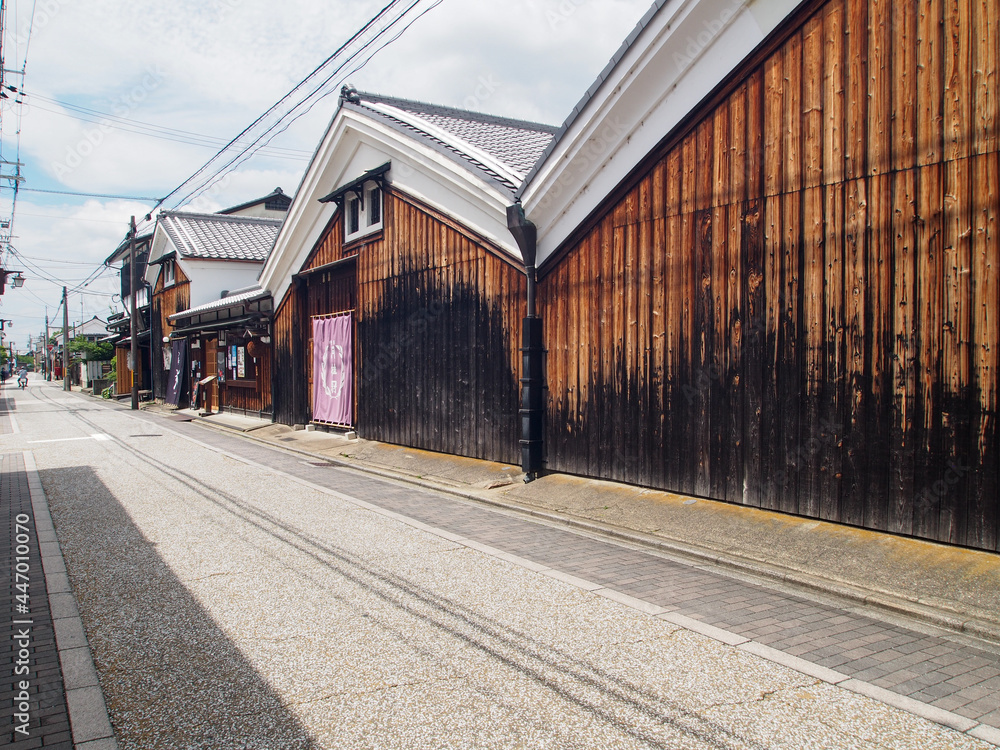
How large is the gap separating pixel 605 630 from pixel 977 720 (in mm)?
2073

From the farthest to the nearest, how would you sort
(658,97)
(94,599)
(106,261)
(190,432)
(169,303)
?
(106,261)
(169,303)
(190,432)
(658,97)
(94,599)

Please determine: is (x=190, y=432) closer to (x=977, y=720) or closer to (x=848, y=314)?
(x=848, y=314)

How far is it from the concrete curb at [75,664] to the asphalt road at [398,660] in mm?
69

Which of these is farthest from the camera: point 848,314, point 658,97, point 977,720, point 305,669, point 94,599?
point 658,97

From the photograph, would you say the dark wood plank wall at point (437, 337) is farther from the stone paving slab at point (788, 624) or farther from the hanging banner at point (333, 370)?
the stone paving slab at point (788, 624)

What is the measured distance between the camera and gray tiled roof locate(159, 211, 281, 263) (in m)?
29.9

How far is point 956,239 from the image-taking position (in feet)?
18.4

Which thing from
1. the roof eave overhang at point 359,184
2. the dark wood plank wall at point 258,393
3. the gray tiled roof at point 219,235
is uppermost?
the gray tiled roof at point 219,235

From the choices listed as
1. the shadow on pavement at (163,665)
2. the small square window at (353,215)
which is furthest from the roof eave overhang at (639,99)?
the small square window at (353,215)

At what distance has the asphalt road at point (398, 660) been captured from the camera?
11.0 ft

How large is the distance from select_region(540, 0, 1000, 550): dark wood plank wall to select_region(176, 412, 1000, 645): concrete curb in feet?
3.15

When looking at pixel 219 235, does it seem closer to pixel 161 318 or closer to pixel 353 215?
pixel 161 318

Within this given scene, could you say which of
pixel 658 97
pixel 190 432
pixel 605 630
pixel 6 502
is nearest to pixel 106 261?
pixel 190 432

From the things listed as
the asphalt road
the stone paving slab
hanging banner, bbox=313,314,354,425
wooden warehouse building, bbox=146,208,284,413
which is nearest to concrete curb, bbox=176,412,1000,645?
the stone paving slab
